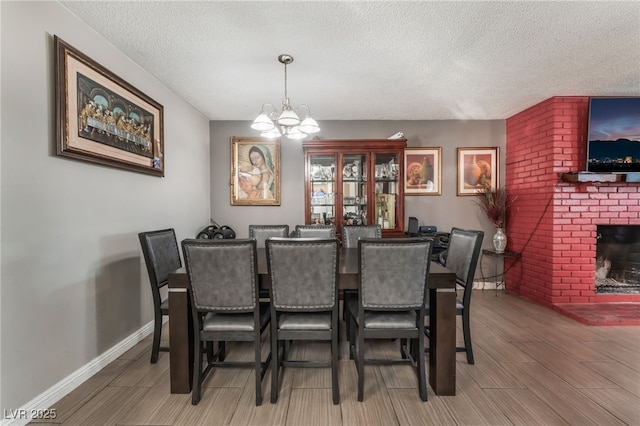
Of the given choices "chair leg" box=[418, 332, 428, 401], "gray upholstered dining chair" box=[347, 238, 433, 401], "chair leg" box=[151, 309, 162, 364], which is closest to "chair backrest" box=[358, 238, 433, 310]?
"gray upholstered dining chair" box=[347, 238, 433, 401]

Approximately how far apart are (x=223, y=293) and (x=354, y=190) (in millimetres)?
2506

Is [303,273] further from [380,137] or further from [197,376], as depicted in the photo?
[380,137]

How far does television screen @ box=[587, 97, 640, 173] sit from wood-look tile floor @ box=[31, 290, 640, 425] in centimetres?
191

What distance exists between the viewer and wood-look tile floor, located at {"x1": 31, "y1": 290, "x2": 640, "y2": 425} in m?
1.53

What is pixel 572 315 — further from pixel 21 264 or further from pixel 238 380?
pixel 21 264

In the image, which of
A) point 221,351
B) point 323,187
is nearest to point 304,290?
point 221,351

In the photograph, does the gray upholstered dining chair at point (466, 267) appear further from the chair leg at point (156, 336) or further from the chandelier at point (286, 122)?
the chair leg at point (156, 336)

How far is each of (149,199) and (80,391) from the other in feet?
4.96

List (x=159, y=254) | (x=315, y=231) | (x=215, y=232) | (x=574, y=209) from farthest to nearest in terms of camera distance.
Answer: (x=215, y=232)
(x=574, y=209)
(x=315, y=231)
(x=159, y=254)

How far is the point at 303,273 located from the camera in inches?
62.7

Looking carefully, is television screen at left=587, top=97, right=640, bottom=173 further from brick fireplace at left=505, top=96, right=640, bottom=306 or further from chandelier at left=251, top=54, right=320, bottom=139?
chandelier at left=251, top=54, right=320, bottom=139

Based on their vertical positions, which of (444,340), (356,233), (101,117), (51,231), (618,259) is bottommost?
(444,340)

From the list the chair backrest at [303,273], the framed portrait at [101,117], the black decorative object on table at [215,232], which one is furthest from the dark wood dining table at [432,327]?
the black decorative object on table at [215,232]

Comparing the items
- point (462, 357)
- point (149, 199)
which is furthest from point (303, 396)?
point (149, 199)
